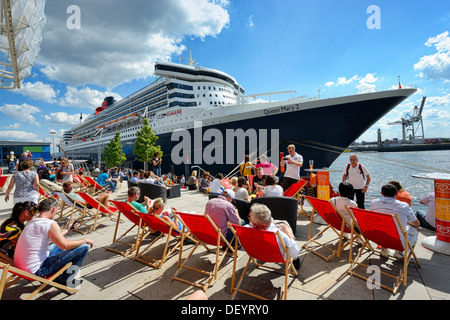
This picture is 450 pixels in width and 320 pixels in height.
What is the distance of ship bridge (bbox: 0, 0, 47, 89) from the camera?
7.48 metres

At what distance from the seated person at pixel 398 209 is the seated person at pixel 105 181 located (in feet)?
28.5

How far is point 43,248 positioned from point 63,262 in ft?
0.84

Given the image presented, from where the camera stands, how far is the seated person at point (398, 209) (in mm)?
2555

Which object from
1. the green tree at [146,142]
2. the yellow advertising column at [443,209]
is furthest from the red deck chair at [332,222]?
the green tree at [146,142]

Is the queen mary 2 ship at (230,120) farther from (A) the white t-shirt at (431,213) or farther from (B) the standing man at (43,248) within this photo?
(B) the standing man at (43,248)

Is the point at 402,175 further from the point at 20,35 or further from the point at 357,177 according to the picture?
the point at 20,35

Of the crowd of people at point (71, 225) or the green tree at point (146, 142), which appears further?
the green tree at point (146, 142)

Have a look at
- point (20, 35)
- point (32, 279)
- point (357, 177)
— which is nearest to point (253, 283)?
point (32, 279)

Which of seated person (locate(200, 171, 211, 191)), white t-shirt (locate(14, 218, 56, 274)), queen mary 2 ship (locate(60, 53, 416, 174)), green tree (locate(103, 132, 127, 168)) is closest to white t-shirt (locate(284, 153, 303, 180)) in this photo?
seated person (locate(200, 171, 211, 191))

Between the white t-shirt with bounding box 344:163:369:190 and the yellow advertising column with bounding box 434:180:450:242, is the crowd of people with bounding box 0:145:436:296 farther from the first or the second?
the white t-shirt with bounding box 344:163:369:190

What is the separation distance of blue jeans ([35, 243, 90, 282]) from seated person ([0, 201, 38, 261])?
1.37ft

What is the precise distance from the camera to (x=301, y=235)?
148 inches

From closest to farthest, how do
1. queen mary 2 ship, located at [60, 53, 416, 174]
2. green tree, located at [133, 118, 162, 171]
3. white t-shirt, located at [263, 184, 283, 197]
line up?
white t-shirt, located at [263, 184, 283, 197] → queen mary 2 ship, located at [60, 53, 416, 174] → green tree, located at [133, 118, 162, 171]
